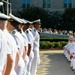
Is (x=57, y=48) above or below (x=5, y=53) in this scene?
below

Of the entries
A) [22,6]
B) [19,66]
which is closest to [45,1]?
[22,6]

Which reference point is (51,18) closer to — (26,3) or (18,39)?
(26,3)

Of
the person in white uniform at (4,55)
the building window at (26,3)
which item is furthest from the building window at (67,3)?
the person in white uniform at (4,55)

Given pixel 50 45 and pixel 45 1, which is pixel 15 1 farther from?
pixel 50 45

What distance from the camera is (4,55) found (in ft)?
13.1

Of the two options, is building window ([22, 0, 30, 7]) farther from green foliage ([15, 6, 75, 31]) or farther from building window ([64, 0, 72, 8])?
building window ([64, 0, 72, 8])

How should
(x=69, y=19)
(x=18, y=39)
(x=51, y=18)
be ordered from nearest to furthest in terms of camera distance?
(x=18, y=39) → (x=69, y=19) → (x=51, y=18)

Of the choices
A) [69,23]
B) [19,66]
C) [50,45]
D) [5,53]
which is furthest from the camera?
[69,23]

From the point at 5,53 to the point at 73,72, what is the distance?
8269 millimetres

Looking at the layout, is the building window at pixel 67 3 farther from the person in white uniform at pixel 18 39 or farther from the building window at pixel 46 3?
the person in white uniform at pixel 18 39

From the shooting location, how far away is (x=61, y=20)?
50.9m

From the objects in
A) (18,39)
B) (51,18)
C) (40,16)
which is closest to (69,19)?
(51,18)

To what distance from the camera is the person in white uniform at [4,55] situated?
399 centimetres

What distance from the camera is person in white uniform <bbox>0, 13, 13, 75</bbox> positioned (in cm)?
399
